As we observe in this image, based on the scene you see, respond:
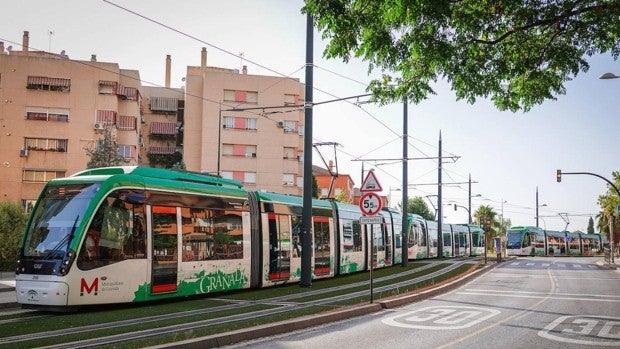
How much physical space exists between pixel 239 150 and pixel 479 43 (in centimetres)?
4762

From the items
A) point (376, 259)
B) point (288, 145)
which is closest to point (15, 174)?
point (288, 145)

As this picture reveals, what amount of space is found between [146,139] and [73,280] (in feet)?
166

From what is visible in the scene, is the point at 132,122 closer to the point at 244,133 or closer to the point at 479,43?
the point at 244,133

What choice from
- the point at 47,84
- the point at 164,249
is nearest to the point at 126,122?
the point at 47,84

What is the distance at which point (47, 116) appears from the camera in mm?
47281

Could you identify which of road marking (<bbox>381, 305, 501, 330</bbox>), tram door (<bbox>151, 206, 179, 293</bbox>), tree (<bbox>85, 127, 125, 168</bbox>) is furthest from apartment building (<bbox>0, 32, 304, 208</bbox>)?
road marking (<bbox>381, 305, 501, 330</bbox>)

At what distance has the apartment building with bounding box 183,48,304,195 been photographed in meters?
57.2

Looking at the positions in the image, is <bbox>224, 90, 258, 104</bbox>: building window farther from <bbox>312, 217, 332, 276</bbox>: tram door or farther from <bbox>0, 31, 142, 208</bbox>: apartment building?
<bbox>312, 217, 332, 276</bbox>: tram door

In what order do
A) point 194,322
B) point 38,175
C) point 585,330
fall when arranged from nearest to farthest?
1. point 585,330
2. point 194,322
3. point 38,175

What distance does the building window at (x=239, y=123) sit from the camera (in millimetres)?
57969

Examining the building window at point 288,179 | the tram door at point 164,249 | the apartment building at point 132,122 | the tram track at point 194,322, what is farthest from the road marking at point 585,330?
the building window at point 288,179

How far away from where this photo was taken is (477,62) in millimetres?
11109

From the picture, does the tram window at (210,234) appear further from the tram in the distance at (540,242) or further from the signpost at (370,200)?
the tram in the distance at (540,242)

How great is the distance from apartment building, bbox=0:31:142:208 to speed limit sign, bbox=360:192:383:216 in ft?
115
